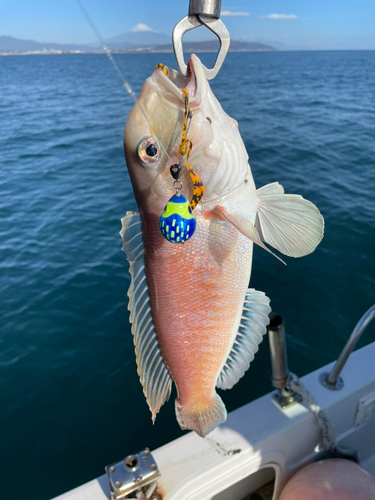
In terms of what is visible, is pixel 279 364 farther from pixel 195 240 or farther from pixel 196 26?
pixel 196 26

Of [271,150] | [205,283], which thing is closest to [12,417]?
[205,283]

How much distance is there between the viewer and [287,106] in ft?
60.7

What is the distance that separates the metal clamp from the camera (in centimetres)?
111

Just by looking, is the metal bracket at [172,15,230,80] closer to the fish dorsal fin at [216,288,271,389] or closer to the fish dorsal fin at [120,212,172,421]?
the fish dorsal fin at [120,212,172,421]

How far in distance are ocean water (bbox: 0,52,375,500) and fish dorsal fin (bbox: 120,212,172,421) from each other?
2.06ft

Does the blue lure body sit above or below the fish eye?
below

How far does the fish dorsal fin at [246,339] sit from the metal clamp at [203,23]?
1072 mm

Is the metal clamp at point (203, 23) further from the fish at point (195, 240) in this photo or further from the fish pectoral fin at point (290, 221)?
the fish pectoral fin at point (290, 221)

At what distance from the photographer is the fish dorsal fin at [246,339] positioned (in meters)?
1.78

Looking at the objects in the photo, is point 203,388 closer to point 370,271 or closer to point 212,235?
point 212,235

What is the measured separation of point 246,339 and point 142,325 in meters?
0.54

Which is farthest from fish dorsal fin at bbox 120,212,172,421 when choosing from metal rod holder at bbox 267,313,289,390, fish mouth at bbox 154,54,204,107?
metal rod holder at bbox 267,313,289,390

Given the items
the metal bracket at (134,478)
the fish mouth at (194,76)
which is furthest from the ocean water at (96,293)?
the metal bracket at (134,478)

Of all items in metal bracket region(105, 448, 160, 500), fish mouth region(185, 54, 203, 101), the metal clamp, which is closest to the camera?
the metal clamp
